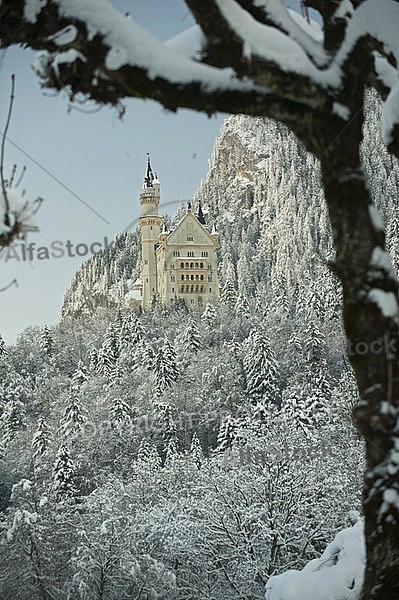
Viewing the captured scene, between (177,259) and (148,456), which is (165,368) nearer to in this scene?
(148,456)

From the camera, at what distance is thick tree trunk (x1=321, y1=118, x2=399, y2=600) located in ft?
6.65

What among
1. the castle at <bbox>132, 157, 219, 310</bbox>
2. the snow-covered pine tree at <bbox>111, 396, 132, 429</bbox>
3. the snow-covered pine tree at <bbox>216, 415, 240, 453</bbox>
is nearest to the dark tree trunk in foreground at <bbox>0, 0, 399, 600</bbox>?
the snow-covered pine tree at <bbox>216, 415, 240, 453</bbox>

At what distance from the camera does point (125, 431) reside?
116 ft

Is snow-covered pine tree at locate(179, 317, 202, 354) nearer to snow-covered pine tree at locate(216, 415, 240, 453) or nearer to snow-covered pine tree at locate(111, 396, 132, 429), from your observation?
snow-covered pine tree at locate(111, 396, 132, 429)

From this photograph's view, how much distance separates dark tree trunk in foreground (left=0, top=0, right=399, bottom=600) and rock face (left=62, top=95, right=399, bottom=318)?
7432cm

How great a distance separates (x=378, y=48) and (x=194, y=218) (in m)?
66.4

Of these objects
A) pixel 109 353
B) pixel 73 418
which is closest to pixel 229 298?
pixel 109 353

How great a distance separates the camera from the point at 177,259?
224ft

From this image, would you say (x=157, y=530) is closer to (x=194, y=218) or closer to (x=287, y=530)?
(x=287, y=530)

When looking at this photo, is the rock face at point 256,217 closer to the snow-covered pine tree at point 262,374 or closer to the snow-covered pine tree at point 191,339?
the snow-covered pine tree at point 191,339

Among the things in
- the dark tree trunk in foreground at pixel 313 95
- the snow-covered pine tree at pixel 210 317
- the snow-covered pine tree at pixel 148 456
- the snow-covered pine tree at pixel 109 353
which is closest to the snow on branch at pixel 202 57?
the dark tree trunk in foreground at pixel 313 95

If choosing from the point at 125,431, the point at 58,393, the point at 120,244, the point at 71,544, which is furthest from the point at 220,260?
the point at 71,544

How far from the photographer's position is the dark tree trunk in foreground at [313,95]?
78.6 inches

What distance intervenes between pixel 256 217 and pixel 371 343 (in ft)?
410
